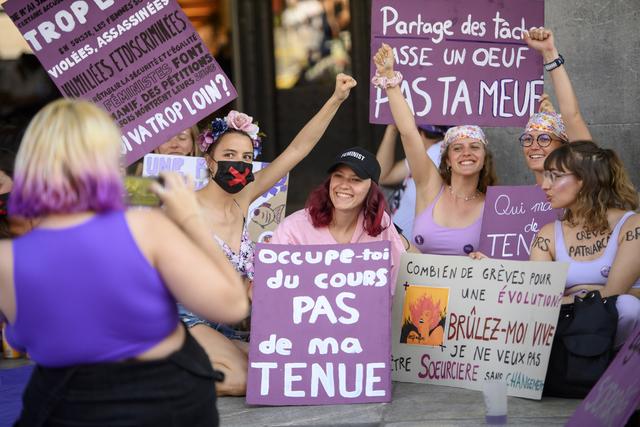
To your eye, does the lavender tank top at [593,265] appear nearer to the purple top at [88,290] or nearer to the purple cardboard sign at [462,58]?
the purple cardboard sign at [462,58]

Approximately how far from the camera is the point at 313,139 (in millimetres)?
6043

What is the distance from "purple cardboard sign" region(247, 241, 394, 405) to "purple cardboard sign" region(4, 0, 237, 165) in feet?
3.73

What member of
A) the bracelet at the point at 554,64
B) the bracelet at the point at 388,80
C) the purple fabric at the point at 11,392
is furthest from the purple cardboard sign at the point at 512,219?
the purple fabric at the point at 11,392

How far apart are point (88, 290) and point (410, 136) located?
3.45 meters

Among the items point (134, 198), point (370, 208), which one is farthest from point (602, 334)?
point (134, 198)

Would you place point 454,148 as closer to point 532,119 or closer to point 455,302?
point 532,119

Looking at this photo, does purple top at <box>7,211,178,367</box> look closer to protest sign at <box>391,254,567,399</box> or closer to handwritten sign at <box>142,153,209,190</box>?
protest sign at <box>391,254,567,399</box>

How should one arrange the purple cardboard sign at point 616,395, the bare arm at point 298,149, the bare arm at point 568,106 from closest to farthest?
the purple cardboard sign at point 616,395 → the bare arm at point 568,106 → the bare arm at point 298,149

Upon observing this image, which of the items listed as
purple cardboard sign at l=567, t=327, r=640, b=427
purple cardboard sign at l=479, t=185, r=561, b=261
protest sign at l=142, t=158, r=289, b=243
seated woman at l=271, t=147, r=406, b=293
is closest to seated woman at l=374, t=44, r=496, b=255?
purple cardboard sign at l=479, t=185, r=561, b=261

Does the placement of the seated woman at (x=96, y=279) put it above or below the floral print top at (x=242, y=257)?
above

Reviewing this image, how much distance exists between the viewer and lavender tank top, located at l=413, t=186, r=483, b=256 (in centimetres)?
607

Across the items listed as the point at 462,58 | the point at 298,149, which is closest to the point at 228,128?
the point at 298,149

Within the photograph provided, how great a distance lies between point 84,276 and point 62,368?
286 millimetres

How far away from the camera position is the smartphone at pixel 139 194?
3.11m
